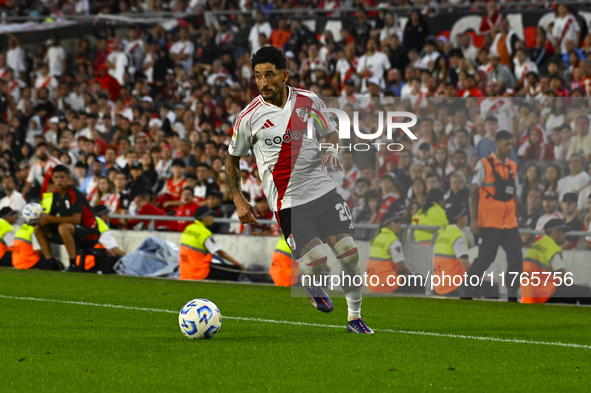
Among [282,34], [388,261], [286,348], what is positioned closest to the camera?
[286,348]

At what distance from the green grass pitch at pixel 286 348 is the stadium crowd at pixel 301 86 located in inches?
75.5

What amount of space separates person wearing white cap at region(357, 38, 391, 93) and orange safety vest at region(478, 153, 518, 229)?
6.41 metres

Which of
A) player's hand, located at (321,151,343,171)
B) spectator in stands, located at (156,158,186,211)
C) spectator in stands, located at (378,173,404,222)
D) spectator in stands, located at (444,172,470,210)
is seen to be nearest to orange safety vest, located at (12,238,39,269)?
spectator in stands, located at (156,158,186,211)

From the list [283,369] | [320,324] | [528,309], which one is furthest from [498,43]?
[283,369]

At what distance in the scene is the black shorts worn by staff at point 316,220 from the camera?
7430 millimetres

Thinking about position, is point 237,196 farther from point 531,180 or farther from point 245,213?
point 531,180

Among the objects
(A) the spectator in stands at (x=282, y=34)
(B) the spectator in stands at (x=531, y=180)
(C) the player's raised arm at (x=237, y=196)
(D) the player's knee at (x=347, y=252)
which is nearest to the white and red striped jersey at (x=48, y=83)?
(A) the spectator in stands at (x=282, y=34)

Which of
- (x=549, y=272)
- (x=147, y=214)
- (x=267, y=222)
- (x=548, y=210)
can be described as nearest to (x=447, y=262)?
(x=549, y=272)

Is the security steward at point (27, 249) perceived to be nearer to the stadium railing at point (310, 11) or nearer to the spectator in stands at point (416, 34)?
the spectator in stands at point (416, 34)

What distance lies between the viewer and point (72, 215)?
1452cm

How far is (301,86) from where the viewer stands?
18.5m

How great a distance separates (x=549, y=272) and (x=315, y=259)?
475 cm

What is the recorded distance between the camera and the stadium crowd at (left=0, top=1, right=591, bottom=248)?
11.5 meters

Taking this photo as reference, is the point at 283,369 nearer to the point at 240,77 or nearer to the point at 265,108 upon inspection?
the point at 265,108
